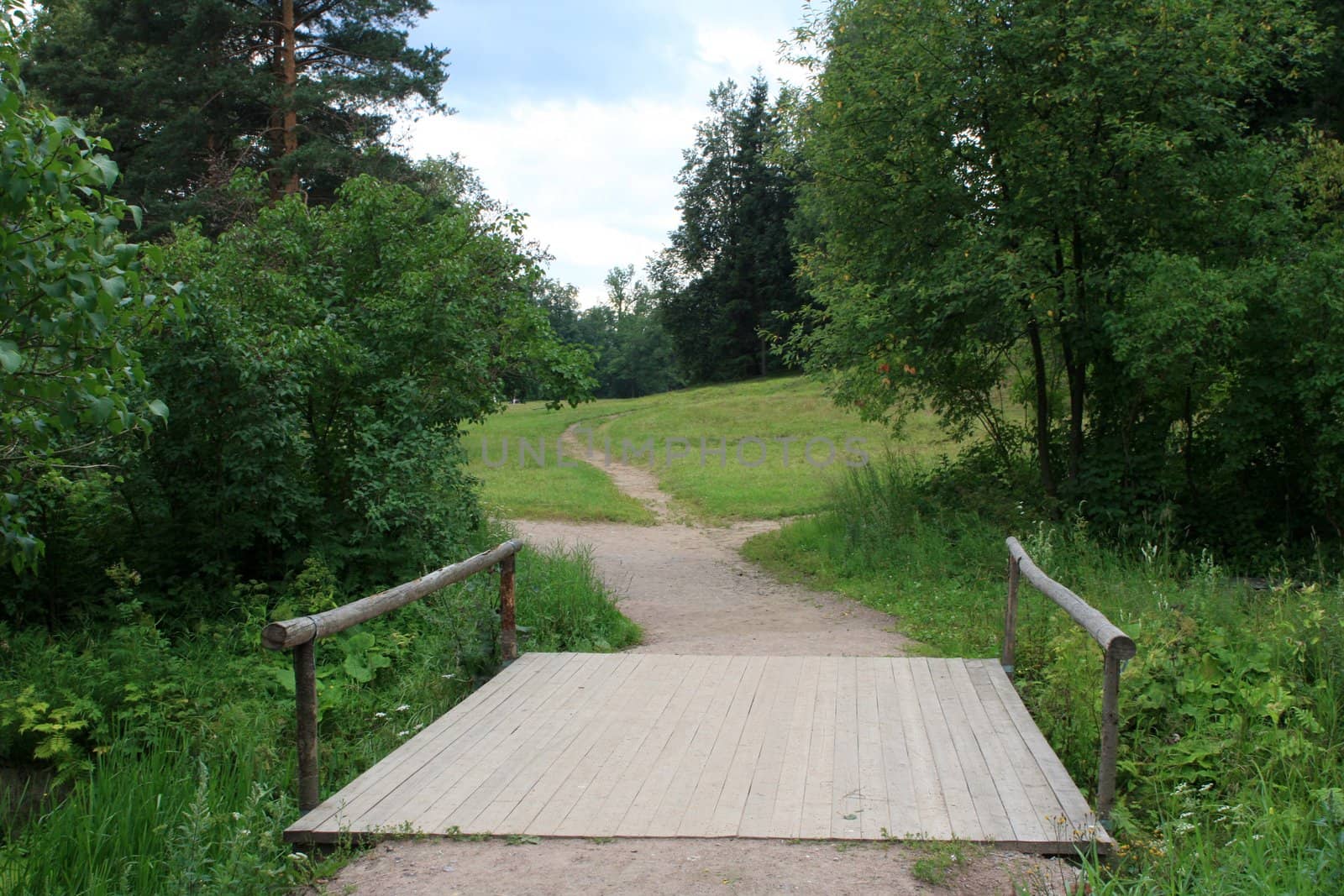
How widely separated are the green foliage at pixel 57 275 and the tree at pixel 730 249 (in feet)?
171

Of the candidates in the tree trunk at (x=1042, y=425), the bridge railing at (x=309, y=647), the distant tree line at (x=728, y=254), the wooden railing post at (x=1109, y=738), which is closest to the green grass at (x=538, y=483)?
the bridge railing at (x=309, y=647)

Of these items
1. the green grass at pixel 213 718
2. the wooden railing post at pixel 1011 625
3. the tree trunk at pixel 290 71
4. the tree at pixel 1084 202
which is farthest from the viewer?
the tree trunk at pixel 290 71

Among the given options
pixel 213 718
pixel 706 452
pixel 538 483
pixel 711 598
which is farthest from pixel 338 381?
pixel 706 452

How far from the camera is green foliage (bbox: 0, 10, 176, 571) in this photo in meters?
4.02

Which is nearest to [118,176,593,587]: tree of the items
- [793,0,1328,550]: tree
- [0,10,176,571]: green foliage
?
[0,10,176,571]: green foliage

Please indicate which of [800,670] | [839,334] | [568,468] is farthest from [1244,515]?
[568,468]

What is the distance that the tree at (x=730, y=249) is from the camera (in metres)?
57.5

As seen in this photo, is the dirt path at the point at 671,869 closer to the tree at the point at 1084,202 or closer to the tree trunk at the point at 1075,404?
the tree at the point at 1084,202

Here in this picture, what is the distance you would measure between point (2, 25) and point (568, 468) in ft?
73.4

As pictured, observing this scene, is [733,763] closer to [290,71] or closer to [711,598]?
[711,598]

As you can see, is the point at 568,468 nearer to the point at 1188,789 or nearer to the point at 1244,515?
the point at 1244,515

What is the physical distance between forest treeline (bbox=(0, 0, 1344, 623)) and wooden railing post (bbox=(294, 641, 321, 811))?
1341 millimetres

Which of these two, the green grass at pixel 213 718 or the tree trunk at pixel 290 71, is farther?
the tree trunk at pixel 290 71

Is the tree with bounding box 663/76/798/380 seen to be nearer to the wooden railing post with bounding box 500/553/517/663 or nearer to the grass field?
the grass field
